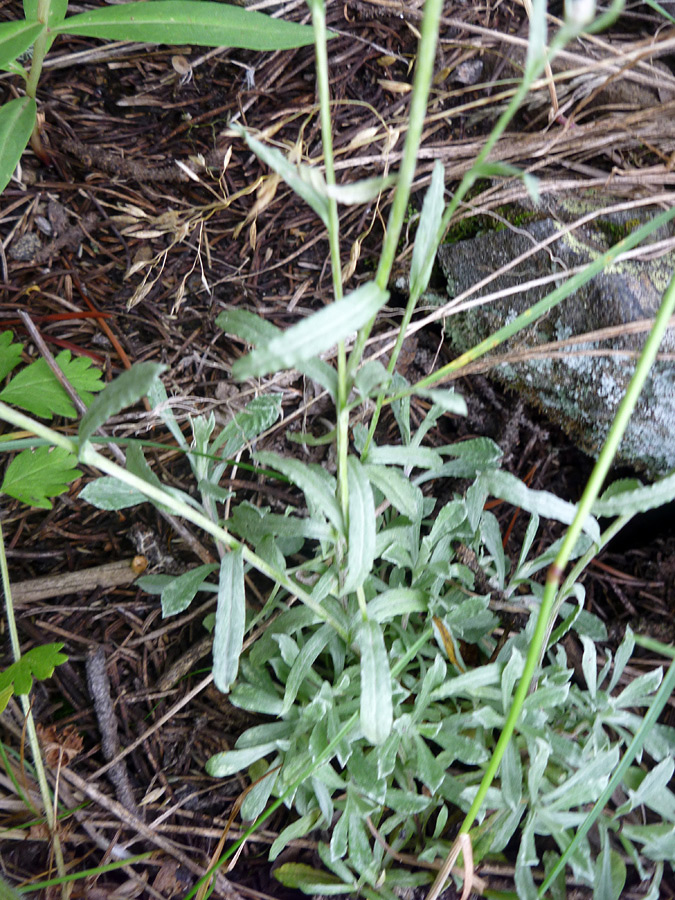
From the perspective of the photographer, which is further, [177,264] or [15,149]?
[177,264]

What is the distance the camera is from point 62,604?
47.9 inches

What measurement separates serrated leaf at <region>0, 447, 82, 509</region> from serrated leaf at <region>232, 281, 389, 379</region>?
71 centimetres

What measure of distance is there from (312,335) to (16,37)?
1082mm

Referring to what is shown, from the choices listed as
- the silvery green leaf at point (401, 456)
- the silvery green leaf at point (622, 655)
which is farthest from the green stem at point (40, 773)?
the silvery green leaf at point (622, 655)

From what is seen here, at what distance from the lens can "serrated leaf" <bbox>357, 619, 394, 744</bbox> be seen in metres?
0.85

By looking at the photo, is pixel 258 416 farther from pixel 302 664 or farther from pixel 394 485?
pixel 302 664

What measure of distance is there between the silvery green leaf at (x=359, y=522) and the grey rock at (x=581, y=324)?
57 centimetres

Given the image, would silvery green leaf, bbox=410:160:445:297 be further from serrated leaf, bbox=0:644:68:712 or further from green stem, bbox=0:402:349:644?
serrated leaf, bbox=0:644:68:712

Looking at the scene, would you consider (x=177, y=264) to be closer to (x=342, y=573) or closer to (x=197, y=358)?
(x=197, y=358)

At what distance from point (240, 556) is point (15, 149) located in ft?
3.03

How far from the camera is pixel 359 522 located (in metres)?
0.78

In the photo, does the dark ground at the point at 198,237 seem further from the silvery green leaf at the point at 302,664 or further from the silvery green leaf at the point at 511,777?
the silvery green leaf at the point at 511,777

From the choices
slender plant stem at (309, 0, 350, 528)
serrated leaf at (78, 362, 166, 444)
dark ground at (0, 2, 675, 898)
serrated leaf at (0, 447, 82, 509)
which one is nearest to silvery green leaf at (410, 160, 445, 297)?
slender plant stem at (309, 0, 350, 528)

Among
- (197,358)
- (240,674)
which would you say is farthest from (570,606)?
(197,358)
